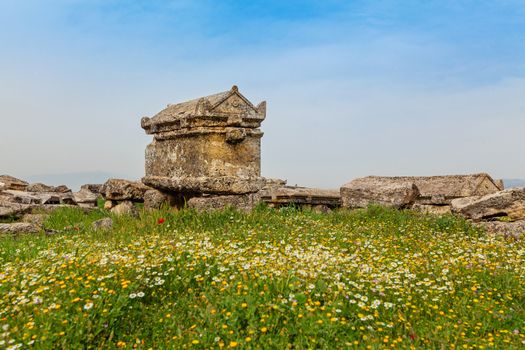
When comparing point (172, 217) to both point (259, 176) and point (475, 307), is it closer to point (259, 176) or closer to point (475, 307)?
point (259, 176)

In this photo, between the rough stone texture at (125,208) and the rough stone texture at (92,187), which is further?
the rough stone texture at (92,187)

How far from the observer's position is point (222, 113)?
40.9 feet

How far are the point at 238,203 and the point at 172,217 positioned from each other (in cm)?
177

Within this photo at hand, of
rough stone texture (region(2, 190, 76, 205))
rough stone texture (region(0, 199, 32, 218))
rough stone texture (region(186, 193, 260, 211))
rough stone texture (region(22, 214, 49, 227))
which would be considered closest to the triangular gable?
rough stone texture (region(186, 193, 260, 211))

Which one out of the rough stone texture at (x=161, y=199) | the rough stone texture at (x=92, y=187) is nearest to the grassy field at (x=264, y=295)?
the rough stone texture at (x=161, y=199)

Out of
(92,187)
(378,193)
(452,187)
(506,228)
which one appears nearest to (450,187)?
(452,187)

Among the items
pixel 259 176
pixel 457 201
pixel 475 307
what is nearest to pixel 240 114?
pixel 259 176

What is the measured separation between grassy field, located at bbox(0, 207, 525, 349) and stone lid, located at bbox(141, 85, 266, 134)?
420 cm

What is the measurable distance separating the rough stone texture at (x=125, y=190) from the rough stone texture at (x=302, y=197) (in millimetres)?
4120

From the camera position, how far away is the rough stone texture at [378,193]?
1475 centimetres

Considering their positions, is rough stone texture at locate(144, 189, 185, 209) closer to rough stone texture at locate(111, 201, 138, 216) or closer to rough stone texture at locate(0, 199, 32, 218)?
rough stone texture at locate(111, 201, 138, 216)

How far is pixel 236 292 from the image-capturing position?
568 centimetres

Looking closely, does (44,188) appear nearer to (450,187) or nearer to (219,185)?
(219,185)

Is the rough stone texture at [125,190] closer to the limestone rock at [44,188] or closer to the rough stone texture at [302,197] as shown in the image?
the rough stone texture at [302,197]
